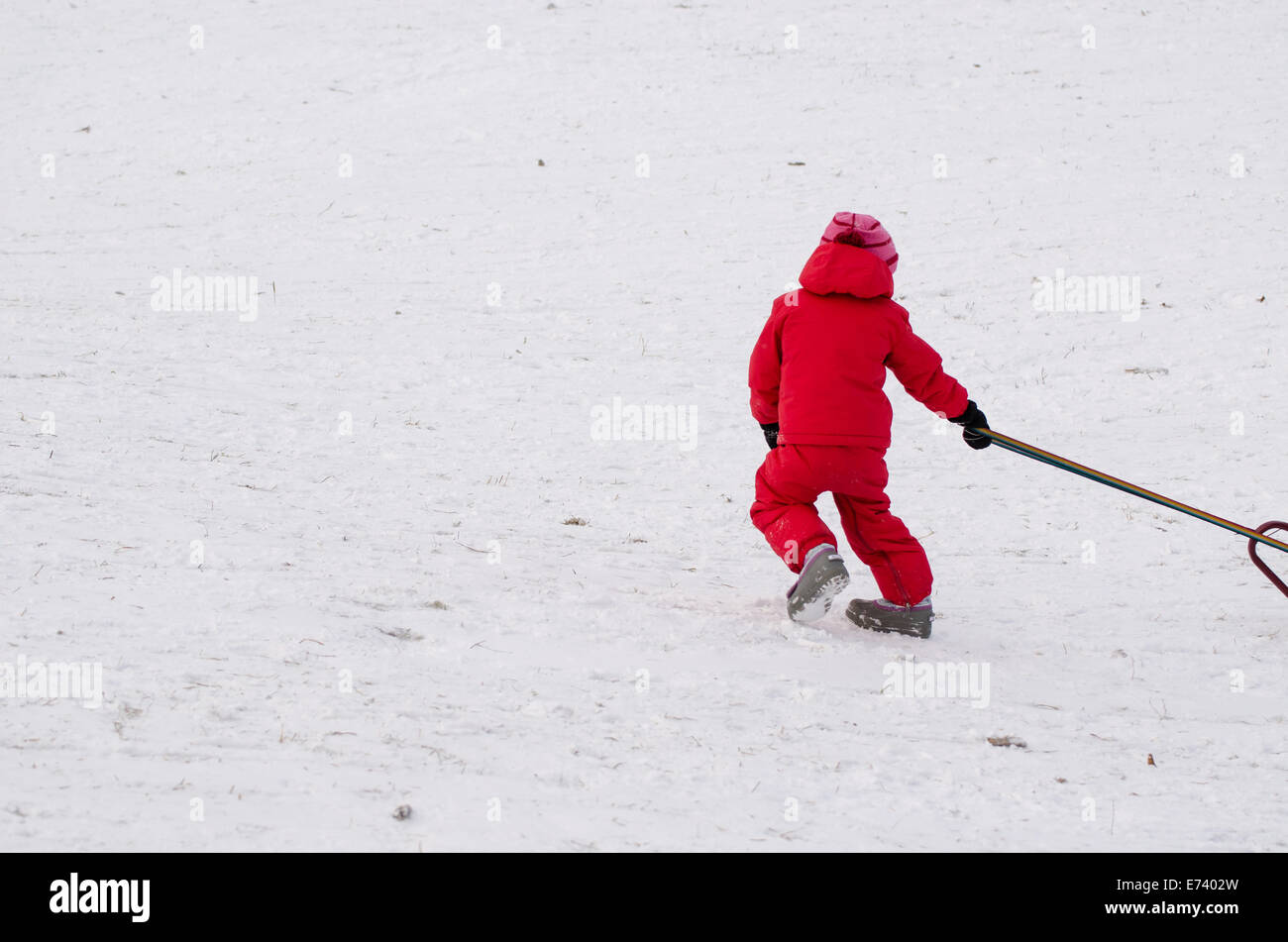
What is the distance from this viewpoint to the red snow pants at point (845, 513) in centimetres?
483

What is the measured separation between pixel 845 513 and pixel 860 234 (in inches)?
50.6

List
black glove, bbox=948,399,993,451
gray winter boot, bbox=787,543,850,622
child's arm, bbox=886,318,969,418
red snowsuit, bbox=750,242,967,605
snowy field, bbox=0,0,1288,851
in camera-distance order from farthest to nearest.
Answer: black glove, bbox=948,399,993,451 → child's arm, bbox=886,318,969,418 → red snowsuit, bbox=750,242,967,605 → gray winter boot, bbox=787,543,850,622 → snowy field, bbox=0,0,1288,851

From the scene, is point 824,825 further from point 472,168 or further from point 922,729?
point 472,168

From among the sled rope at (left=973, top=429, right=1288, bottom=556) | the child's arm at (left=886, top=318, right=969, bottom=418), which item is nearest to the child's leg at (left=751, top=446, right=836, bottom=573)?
the child's arm at (left=886, top=318, right=969, bottom=418)

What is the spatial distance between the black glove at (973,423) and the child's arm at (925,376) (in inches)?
1.6

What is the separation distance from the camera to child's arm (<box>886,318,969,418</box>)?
491 centimetres

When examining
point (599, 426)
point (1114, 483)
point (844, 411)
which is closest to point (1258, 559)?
point (1114, 483)

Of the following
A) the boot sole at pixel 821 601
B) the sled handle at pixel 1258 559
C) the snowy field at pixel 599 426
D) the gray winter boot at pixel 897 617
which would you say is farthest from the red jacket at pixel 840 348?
the sled handle at pixel 1258 559

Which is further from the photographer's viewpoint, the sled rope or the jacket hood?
the sled rope


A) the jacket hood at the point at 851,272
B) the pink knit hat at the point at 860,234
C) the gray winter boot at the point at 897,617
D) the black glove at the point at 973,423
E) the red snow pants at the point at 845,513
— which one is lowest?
the gray winter boot at the point at 897,617

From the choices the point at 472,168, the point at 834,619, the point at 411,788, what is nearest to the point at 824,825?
the point at 411,788

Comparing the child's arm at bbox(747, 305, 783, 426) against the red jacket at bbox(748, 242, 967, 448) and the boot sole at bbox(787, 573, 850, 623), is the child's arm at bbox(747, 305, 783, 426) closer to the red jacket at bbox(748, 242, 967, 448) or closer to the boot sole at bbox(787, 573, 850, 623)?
the red jacket at bbox(748, 242, 967, 448)

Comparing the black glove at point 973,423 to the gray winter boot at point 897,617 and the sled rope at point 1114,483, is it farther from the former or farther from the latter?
the gray winter boot at point 897,617

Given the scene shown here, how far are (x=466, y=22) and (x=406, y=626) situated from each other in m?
14.2
